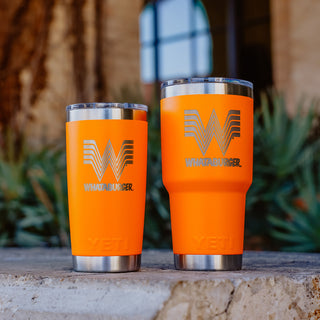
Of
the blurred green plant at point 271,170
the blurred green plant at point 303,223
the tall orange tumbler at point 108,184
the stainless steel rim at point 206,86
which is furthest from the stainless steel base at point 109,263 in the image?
the blurred green plant at point 271,170

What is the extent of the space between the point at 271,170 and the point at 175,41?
4163 millimetres

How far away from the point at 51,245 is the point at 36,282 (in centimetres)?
167

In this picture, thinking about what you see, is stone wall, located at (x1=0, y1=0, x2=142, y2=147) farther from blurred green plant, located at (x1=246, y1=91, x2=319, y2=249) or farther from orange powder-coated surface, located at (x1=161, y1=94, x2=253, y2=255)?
orange powder-coated surface, located at (x1=161, y1=94, x2=253, y2=255)

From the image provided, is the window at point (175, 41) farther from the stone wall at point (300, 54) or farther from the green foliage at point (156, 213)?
the green foliage at point (156, 213)

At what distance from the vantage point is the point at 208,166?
31.8 inches

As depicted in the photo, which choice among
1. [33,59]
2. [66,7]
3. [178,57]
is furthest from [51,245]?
[178,57]

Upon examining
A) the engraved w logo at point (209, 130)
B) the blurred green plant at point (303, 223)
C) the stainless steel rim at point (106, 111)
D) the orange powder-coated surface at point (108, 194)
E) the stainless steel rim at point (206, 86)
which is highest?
the stainless steel rim at point (206, 86)

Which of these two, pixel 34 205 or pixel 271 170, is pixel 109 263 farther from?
pixel 34 205

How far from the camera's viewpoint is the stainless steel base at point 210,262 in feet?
2.69

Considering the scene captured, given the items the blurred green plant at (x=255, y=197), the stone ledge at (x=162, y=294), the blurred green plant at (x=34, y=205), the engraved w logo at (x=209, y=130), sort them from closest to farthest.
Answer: the stone ledge at (x=162, y=294) < the engraved w logo at (x=209, y=130) < the blurred green plant at (x=255, y=197) < the blurred green plant at (x=34, y=205)

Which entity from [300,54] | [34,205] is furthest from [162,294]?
[300,54]

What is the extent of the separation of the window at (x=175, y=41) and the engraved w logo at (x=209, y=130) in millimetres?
5123

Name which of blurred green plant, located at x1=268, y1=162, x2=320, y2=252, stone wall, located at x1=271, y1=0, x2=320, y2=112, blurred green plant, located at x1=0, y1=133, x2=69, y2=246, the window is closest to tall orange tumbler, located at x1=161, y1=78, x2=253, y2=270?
blurred green plant, located at x1=268, y1=162, x2=320, y2=252

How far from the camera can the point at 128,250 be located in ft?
2.71
